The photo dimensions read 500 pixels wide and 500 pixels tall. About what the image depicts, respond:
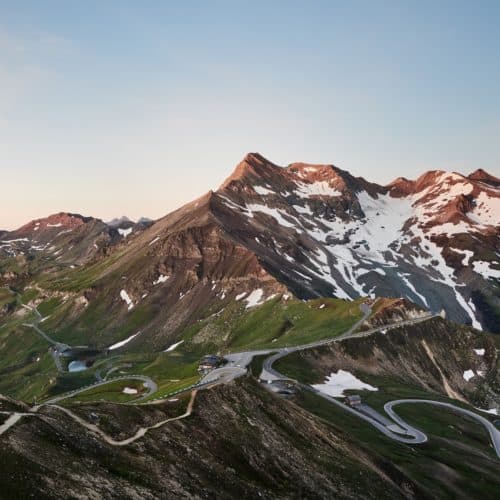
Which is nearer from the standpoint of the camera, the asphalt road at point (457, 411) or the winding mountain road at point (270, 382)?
the winding mountain road at point (270, 382)

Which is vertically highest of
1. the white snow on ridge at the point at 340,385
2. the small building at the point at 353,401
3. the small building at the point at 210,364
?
the small building at the point at 210,364

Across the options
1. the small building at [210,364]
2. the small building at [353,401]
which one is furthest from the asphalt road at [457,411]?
the small building at [210,364]

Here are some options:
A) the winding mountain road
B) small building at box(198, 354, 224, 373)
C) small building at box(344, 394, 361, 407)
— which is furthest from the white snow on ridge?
small building at box(198, 354, 224, 373)

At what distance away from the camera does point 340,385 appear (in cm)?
11562

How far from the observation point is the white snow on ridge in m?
108

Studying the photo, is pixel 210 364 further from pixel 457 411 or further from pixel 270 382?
pixel 457 411

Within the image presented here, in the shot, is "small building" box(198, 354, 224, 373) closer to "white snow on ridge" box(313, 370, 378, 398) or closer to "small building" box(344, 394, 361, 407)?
"white snow on ridge" box(313, 370, 378, 398)

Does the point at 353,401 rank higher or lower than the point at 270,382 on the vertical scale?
lower

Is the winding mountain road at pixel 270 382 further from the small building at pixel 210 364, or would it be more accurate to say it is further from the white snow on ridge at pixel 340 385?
the white snow on ridge at pixel 340 385

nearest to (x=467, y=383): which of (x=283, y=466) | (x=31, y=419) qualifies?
(x=283, y=466)

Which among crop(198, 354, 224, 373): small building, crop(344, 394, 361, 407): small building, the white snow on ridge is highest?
crop(198, 354, 224, 373): small building

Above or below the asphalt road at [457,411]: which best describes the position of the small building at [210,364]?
above

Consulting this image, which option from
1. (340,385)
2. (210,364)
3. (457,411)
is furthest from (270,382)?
(457,411)

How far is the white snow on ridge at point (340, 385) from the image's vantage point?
10758cm
